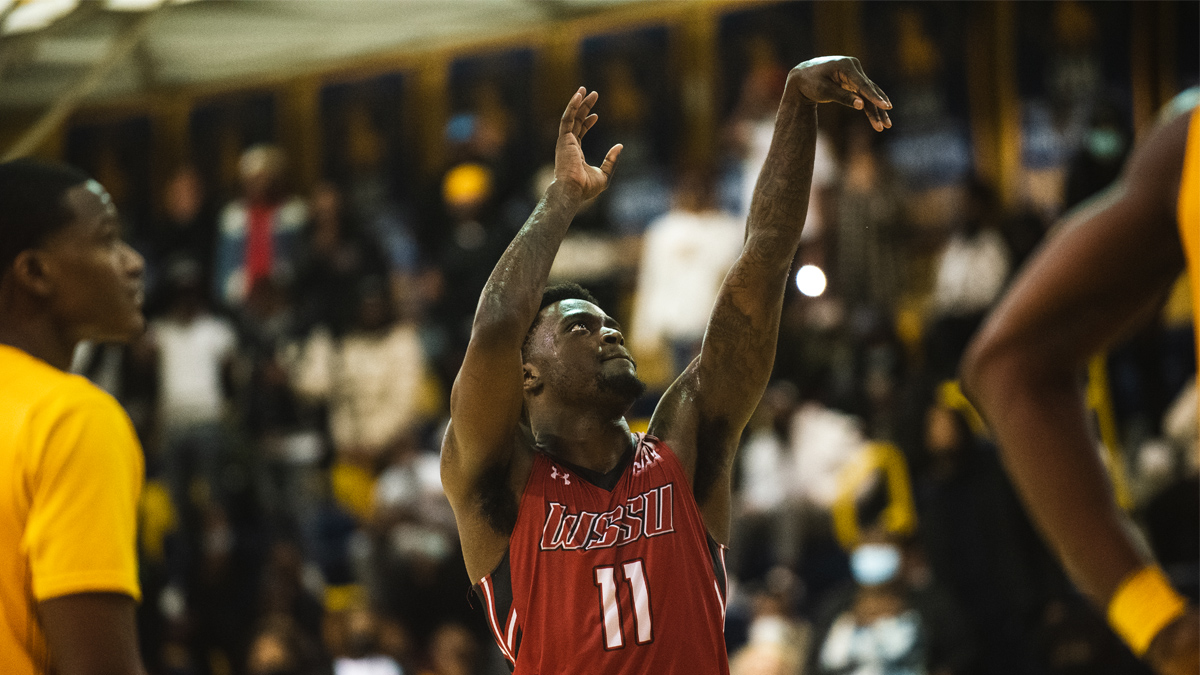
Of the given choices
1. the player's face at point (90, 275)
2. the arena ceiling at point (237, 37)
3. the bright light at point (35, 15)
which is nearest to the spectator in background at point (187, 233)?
the arena ceiling at point (237, 37)

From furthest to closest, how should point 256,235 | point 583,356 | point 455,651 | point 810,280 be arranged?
1. point 256,235
2. point 455,651
3. point 810,280
4. point 583,356

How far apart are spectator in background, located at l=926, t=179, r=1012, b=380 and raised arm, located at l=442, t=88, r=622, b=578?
5.28 meters

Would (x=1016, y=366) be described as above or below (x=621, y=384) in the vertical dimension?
above

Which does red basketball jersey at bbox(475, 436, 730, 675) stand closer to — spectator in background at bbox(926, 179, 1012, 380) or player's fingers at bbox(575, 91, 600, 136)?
player's fingers at bbox(575, 91, 600, 136)

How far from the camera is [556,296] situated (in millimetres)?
4129

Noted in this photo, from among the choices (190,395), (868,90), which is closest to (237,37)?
(190,395)

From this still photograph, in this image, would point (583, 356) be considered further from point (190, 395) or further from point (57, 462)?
point (190, 395)

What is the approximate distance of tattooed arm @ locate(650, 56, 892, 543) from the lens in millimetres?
3807

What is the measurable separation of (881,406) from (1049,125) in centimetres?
385

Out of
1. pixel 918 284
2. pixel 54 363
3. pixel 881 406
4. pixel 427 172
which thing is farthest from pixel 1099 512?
pixel 427 172

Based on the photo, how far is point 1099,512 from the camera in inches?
66.4

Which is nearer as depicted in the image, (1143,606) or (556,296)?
(1143,606)

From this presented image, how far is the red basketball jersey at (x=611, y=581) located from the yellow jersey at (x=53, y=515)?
1.41 m

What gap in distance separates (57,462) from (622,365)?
1849mm
